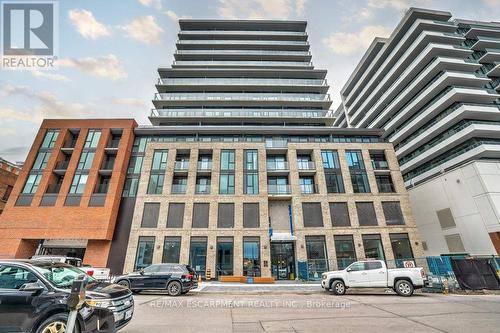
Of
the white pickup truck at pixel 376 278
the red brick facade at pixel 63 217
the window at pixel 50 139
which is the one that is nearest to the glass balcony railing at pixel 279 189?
the white pickup truck at pixel 376 278

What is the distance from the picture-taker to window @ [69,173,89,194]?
26.7 metres

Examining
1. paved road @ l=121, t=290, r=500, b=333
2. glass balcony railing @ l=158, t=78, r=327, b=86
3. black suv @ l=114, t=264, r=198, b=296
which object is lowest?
paved road @ l=121, t=290, r=500, b=333

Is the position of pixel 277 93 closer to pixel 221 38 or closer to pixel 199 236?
pixel 221 38

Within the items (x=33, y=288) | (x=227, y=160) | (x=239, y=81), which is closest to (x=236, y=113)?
(x=239, y=81)

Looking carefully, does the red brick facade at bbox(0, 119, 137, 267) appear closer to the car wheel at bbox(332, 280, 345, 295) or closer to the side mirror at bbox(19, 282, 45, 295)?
the car wheel at bbox(332, 280, 345, 295)

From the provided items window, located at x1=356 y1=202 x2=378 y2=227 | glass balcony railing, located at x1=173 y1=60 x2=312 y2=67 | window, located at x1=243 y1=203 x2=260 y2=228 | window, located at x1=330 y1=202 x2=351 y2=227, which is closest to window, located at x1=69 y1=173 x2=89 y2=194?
window, located at x1=243 y1=203 x2=260 y2=228

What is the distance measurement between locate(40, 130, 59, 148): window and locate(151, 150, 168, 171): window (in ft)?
42.2

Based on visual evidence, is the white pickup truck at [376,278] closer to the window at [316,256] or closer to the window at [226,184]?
the window at [316,256]

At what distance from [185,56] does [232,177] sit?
1322 inches

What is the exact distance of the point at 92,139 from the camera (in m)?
29.9

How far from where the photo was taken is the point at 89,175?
27.4 meters

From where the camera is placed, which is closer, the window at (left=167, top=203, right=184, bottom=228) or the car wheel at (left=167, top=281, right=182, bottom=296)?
the car wheel at (left=167, top=281, right=182, bottom=296)

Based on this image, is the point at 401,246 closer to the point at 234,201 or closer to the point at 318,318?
the point at 234,201

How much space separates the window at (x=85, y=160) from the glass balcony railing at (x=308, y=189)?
25408 mm
